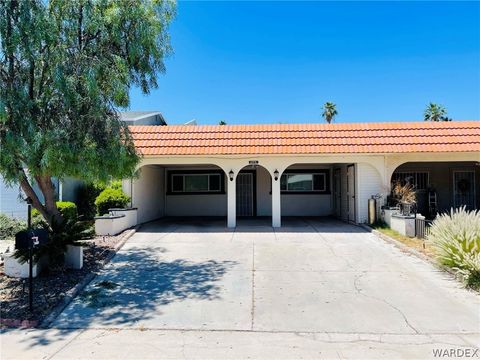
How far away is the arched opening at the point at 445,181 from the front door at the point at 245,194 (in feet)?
22.2

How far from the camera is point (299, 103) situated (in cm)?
2997

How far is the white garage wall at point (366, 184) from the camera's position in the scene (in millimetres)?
13164

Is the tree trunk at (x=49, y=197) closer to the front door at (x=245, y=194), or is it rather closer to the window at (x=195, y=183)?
the window at (x=195, y=183)

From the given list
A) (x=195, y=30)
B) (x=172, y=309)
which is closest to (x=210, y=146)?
(x=195, y=30)

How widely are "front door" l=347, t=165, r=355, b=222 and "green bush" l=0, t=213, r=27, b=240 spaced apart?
12338mm

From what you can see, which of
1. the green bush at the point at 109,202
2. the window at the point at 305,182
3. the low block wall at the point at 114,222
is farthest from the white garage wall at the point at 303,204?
the green bush at the point at 109,202

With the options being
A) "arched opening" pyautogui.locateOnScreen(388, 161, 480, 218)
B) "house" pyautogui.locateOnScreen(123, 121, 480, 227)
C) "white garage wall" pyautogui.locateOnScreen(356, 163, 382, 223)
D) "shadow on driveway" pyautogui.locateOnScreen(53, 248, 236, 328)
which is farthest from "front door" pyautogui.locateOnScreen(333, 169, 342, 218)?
"shadow on driveway" pyautogui.locateOnScreen(53, 248, 236, 328)

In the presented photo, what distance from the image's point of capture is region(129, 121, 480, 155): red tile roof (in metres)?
12.9

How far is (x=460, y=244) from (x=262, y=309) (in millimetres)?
4417

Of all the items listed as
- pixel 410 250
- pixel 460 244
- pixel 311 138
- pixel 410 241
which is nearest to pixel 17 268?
pixel 460 244

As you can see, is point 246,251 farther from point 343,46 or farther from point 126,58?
point 343,46

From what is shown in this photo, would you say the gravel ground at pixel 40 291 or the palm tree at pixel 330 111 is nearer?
the gravel ground at pixel 40 291

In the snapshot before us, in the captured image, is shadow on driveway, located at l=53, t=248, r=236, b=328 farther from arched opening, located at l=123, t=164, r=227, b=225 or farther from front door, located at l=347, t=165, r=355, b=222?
arched opening, located at l=123, t=164, r=227, b=225

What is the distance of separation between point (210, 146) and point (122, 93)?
21.8 feet
